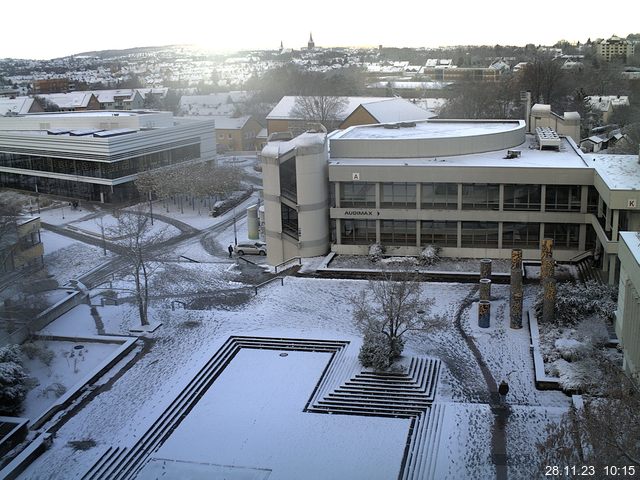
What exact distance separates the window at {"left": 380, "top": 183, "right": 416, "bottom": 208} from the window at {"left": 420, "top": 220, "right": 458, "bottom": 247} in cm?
134

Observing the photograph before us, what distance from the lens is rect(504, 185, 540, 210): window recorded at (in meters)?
37.1

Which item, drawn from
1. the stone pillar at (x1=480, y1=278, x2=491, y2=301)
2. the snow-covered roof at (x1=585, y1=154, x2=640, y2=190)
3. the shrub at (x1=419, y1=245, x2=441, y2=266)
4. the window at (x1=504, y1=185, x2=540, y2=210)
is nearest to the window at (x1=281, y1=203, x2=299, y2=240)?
the shrub at (x1=419, y1=245, x2=441, y2=266)

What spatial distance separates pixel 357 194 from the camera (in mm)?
39062

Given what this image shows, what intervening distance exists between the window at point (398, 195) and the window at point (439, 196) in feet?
1.83

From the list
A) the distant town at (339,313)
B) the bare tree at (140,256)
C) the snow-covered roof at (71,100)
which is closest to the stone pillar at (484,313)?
the distant town at (339,313)

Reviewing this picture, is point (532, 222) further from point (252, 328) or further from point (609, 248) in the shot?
point (252, 328)

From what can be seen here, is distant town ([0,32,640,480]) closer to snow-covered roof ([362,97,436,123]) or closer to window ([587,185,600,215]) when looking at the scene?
window ([587,185,600,215])

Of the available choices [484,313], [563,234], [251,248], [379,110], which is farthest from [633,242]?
[379,110]

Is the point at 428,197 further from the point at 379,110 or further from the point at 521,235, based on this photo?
the point at 379,110

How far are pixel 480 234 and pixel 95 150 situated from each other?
34.2 meters

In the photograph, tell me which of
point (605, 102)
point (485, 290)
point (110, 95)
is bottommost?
point (485, 290)

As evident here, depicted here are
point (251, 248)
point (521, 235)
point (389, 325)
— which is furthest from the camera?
point (251, 248)

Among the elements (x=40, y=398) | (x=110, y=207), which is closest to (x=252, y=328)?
(x=40, y=398)

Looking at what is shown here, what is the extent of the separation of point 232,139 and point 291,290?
53.1m
